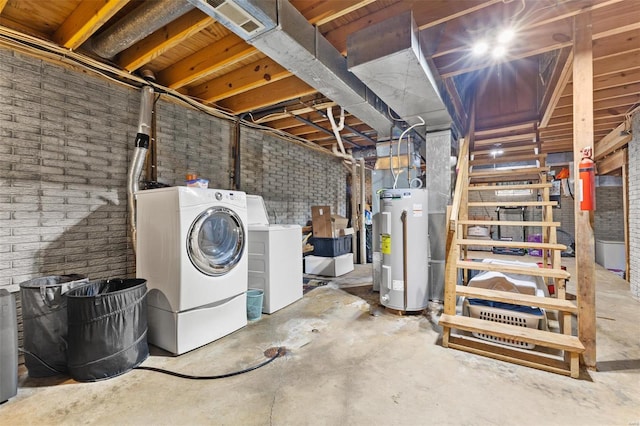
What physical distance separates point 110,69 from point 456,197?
359cm

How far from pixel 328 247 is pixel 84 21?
3.98m

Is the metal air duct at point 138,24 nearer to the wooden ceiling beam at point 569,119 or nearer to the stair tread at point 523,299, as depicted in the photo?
the stair tread at point 523,299

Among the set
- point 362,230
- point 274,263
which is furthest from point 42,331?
point 362,230

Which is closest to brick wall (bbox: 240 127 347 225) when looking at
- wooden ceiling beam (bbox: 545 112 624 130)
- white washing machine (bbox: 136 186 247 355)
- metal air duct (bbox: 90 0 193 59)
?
white washing machine (bbox: 136 186 247 355)

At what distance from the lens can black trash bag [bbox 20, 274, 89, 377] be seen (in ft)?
6.29

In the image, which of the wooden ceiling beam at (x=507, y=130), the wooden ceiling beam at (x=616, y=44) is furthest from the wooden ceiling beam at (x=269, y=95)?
the wooden ceiling beam at (x=616, y=44)

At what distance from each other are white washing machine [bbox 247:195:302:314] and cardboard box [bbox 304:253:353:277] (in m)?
1.38

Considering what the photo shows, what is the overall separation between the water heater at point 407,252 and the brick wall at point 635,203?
2.98m

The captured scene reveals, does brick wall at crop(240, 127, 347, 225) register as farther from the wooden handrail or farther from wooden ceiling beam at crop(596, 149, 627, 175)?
wooden ceiling beam at crop(596, 149, 627, 175)

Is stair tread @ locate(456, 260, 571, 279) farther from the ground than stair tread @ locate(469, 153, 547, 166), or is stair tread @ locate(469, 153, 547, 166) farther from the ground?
stair tread @ locate(469, 153, 547, 166)

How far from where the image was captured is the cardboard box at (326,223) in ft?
15.9

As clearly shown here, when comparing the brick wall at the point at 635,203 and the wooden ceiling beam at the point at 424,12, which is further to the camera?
the brick wall at the point at 635,203

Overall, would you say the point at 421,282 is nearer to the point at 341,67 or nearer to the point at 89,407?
the point at 341,67

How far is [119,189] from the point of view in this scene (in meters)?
2.83
